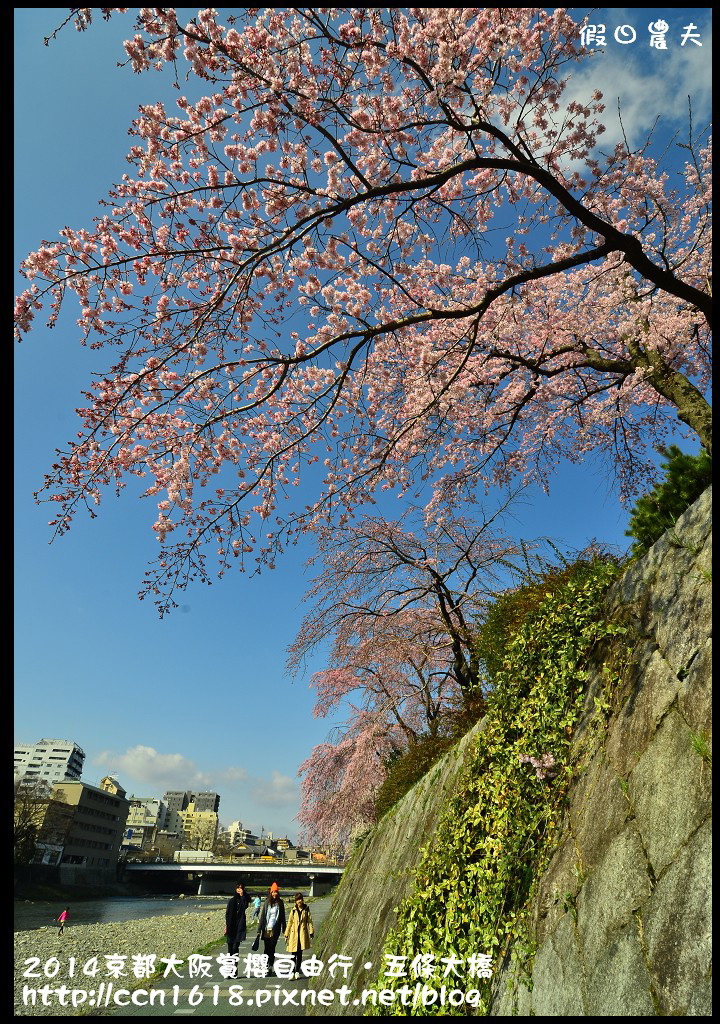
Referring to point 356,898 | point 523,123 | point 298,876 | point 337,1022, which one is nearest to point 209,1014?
point 356,898

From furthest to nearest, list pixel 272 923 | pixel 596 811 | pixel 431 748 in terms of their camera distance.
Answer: pixel 272 923
pixel 431 748
pixel 596 811

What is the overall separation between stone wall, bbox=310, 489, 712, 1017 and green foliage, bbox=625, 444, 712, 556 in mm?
390

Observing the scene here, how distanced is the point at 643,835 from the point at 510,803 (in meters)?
1.47

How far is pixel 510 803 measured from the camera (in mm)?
4312

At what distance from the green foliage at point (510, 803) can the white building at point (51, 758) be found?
17137cm

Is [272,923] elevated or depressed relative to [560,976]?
depressed

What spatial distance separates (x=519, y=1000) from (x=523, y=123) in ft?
26.8

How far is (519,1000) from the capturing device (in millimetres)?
3348

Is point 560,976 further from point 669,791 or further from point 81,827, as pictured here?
point 81,827

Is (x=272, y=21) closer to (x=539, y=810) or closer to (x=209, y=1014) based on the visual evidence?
(x=539, y=810)

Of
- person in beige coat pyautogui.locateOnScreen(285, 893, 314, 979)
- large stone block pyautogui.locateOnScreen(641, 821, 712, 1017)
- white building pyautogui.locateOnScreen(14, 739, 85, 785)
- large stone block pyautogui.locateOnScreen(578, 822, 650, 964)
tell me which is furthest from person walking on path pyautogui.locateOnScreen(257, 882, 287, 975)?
white building pyautogui.locateOnScreen(14, 739, 85, 785)

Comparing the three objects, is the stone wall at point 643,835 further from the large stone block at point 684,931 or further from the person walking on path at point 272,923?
the person walking on path at point 272,923

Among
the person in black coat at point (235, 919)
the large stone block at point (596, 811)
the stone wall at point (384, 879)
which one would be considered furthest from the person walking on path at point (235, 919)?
the large stone block at point (596, 811)

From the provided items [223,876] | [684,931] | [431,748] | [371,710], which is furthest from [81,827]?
[684,931]
